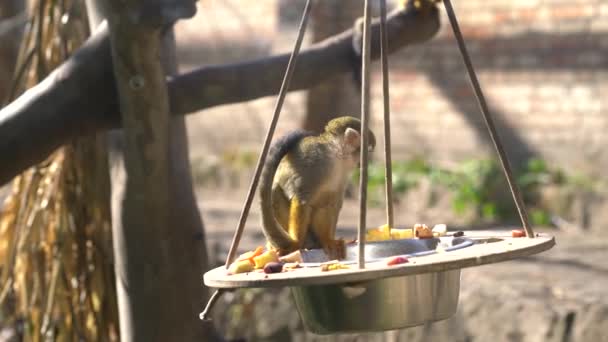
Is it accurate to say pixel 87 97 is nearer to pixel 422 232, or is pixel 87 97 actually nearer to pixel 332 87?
pixel 422 232

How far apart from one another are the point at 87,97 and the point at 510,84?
4455 mm

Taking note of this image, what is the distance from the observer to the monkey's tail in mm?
2863

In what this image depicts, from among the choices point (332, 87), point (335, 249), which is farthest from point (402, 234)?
point (332, 87)

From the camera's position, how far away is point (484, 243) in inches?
106

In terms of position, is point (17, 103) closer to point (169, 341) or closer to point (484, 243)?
point (169, 341)

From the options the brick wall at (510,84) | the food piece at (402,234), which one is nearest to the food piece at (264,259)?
Answer: the food piece at (402,234)

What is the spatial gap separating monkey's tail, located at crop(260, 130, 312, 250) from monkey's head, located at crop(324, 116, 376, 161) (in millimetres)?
127

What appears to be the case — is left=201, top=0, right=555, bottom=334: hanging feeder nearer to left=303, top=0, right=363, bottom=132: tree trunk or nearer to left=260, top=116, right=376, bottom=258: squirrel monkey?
left=260, top=116, right=376, bottom=258: squirrel monkey

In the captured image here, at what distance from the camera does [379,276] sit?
225 centimetres

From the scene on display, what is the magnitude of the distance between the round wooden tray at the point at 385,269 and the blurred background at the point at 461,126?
8.75 ft

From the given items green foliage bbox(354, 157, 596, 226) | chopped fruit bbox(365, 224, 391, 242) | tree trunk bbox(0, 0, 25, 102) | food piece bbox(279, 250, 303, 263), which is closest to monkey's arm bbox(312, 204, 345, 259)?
chopped fruit bbox(365, 224, 391, 242)

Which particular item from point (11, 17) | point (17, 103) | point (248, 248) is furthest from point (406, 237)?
point (11, 17)

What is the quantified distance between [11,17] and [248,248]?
509cm

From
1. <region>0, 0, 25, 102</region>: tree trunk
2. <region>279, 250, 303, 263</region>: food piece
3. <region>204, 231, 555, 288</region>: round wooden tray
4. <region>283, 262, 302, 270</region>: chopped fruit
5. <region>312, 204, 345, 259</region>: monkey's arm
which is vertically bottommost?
<region>204, 231, 555, 288</region>: round wooden tray
